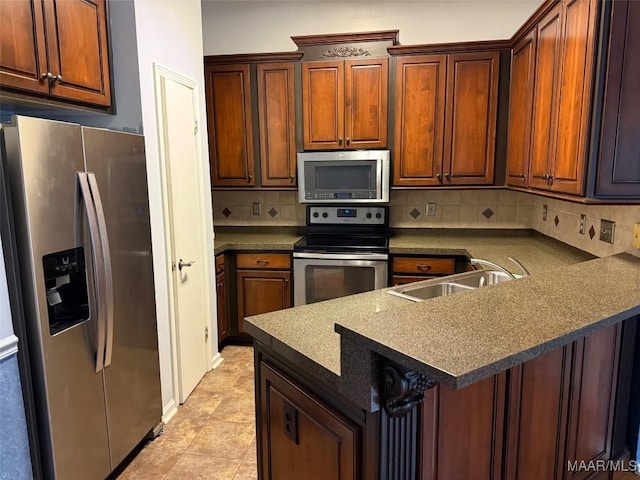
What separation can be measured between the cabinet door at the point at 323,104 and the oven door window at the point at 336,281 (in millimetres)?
978

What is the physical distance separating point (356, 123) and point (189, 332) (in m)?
1.98

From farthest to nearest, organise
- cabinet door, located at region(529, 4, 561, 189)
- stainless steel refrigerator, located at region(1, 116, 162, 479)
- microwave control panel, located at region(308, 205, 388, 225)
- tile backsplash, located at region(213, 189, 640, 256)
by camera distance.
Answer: microwave control panel, located at region(308, 205, 388, 225), tile backsplash, located at region(213, 189, 640, 256), cabinet door, located at region(529, 4, 561, 189), stainless steel refrigerator, located at region(1, 116, 162, 479)

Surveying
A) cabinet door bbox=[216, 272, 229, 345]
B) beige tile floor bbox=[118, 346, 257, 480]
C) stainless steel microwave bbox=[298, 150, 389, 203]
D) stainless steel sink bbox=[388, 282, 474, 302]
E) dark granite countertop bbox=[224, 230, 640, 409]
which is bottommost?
beige tile floor bbox=[118, 346, 257, 480]

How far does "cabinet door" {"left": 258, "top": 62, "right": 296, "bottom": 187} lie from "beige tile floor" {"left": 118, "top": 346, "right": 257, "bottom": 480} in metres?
1.63

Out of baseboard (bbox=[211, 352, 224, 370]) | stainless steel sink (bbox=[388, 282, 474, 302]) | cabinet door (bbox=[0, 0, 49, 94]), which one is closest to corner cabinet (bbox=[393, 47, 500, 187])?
stainless steel sink (bbox=[388, 282, 474, 302])

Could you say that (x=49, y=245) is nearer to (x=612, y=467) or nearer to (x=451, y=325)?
(x=451, y=325)

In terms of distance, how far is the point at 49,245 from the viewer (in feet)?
5.37

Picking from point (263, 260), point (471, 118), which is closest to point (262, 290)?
point (263, 260)

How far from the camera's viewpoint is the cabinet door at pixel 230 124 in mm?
3535

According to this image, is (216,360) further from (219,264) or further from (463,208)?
(463,208)

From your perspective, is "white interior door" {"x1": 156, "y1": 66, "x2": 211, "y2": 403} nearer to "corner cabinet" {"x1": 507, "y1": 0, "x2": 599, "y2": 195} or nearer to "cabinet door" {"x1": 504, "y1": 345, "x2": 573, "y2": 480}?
"cabinet door" {"x1": 504, "y1": 345, "x2": 573, "y2": 480}

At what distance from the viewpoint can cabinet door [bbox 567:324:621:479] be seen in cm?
164

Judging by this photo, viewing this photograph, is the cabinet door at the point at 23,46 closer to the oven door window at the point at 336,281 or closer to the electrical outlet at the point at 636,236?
the oven door window at the point at 336,281

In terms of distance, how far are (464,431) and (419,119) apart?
2582 mm
